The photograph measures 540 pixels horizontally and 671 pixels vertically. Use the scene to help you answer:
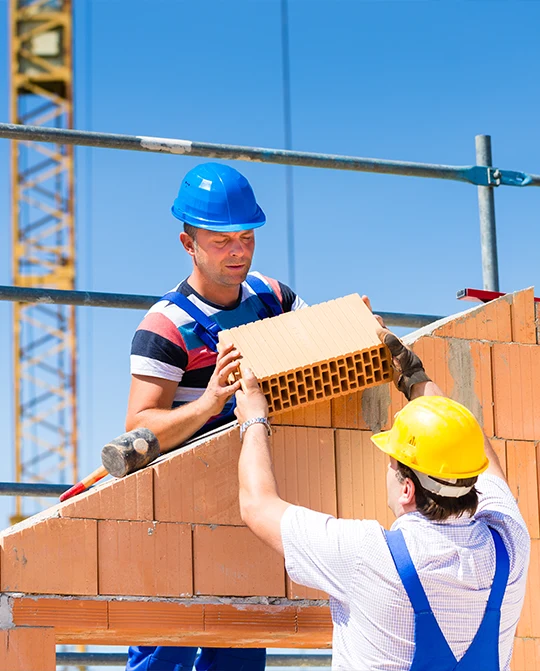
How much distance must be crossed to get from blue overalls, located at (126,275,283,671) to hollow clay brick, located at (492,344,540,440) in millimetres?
894

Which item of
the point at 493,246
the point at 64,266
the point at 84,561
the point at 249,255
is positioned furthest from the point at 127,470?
the point at 64,266

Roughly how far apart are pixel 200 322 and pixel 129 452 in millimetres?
546

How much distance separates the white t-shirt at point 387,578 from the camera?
2.62m

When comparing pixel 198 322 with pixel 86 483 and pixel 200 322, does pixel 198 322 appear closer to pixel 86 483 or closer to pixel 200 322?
pixel 200 322

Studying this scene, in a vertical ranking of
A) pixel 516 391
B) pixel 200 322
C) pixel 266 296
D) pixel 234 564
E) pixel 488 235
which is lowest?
pixel 234 564

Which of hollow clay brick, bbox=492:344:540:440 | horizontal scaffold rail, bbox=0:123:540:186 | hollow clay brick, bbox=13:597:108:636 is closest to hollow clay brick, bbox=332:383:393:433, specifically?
hollow clay brick, bbox=492:344:540:440

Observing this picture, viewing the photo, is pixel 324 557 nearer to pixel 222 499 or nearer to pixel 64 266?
pixel 222 499

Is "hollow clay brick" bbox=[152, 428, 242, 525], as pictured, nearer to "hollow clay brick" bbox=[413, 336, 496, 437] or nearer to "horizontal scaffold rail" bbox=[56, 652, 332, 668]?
"hollow clay brick" bbox=[413, 336, 496, 437]

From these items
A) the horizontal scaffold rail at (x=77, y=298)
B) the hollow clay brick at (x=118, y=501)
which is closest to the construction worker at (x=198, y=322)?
the hollow clay brick at (x=118, y=501)

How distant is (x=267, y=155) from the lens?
4.79 metres

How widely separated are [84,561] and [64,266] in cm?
2866

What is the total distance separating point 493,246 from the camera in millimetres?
5148

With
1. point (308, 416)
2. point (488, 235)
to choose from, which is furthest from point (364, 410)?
point (488, 235)

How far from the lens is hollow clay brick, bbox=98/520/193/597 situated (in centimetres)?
336
